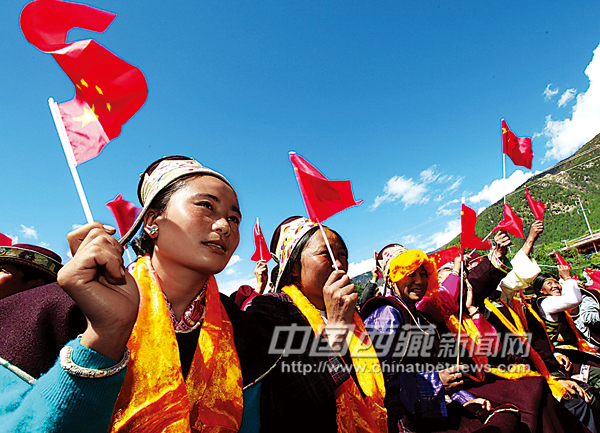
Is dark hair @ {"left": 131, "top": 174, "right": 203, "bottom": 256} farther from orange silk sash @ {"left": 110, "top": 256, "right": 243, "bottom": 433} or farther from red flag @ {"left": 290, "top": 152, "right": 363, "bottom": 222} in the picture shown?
red flag @ {"left": 290, "top": 152, "right": 363, "bottom": 222}

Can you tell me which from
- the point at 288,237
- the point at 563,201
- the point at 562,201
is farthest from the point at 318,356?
the point at 563,201

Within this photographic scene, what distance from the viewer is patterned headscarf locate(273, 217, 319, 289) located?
301cm

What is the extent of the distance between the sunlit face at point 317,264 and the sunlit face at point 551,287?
779 centimetres

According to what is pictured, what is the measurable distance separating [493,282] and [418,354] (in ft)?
7.73

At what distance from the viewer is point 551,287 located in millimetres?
7812

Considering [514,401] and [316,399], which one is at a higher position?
[514,401]

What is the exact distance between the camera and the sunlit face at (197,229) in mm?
1590

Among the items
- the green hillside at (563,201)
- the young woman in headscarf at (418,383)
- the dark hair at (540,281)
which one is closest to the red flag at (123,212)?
the young woman in headscarf at (418,383)

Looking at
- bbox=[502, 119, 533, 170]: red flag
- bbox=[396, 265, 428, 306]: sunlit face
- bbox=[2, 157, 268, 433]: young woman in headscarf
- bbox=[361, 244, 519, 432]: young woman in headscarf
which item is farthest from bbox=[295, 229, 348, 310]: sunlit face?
bbox=[502, 119, 533, 170]: red flag

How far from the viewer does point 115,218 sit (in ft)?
9.42

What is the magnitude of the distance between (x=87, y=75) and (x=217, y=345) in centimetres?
172

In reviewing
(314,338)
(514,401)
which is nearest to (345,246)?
(314,338)

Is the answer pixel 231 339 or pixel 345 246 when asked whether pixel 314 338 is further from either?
pixel 345 246

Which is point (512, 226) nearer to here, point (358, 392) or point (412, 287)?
point (412, 287)
